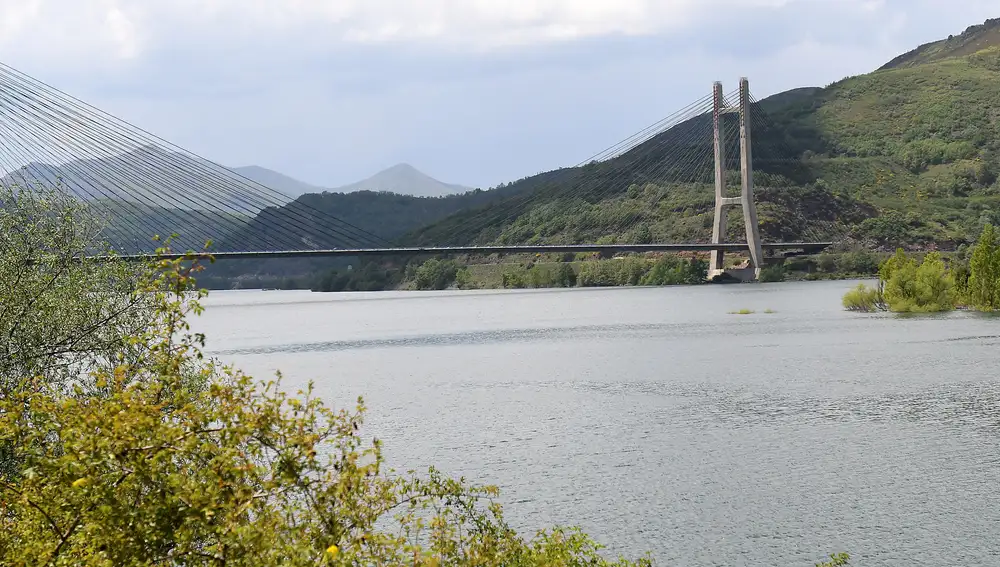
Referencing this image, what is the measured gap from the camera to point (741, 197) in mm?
66312

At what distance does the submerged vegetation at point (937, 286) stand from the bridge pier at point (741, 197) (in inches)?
964

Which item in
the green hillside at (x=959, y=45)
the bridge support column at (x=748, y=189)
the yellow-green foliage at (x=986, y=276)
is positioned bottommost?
the yellow-green foliage at (x=986, y=276)

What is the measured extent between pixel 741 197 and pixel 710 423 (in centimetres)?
5027

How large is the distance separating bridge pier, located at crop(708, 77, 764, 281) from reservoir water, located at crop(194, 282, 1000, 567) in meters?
25.8

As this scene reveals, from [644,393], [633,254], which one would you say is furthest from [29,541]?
[633,254]

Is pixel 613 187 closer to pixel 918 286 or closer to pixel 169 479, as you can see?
pixel 918 286

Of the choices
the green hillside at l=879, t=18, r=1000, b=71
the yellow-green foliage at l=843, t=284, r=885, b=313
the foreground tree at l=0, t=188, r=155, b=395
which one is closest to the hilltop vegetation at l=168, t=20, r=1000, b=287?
the green hillside at l=879, t=18, r=1000, b=71

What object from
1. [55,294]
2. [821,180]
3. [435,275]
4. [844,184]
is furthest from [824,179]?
[55,294]

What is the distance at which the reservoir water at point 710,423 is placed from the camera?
11.3 meters

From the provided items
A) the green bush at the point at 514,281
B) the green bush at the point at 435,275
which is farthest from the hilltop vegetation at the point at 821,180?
the green bush at the point at 514,281

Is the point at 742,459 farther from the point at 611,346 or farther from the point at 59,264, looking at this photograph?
the point at 611,346

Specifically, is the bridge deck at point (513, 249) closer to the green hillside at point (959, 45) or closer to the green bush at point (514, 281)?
the green bush at point (514, 281)

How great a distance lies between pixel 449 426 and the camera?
60.5ft

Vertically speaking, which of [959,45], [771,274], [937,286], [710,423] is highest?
[959,45]
